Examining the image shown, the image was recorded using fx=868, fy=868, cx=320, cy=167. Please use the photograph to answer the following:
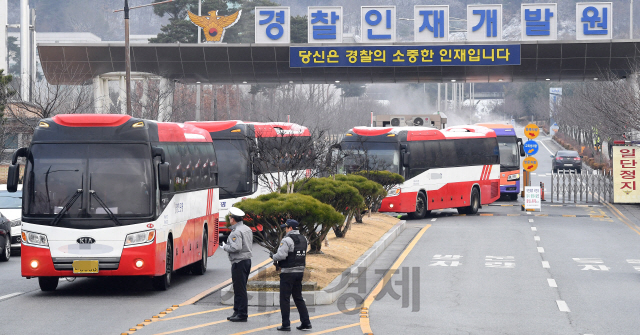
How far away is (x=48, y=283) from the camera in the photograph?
47.5 ft

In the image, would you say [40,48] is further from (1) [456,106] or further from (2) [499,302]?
(1) [456,106]

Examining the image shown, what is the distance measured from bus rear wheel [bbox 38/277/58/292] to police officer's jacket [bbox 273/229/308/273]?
17.5 feet

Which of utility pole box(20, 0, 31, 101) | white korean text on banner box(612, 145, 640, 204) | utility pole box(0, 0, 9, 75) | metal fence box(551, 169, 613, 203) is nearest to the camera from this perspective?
white korean text on banner box(612, 145, 640, 204)

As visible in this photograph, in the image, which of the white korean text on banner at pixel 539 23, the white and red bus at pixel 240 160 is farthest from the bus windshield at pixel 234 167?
the white korean text on banner at pixel 539 23

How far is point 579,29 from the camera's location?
3762 cm

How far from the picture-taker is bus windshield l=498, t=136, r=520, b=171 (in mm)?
41594

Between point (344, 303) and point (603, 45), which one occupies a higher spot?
point (603, 45)

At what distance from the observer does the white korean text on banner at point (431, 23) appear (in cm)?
3775

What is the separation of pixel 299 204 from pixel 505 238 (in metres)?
11.2

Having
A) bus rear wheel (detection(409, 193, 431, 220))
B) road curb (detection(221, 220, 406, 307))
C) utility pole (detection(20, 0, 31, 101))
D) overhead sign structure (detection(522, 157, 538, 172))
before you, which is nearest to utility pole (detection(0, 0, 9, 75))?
utility pole (detection(20, 0, 31, 101))

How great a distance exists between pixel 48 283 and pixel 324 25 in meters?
26.3

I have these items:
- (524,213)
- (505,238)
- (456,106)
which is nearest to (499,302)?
(505,238)

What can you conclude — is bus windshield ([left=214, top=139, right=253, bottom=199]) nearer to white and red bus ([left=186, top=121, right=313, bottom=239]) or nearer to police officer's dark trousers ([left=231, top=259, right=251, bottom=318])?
white and red bus ([left=186, top=121, right=313, bottom=239])

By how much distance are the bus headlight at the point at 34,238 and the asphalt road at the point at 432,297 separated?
2.98 feet
